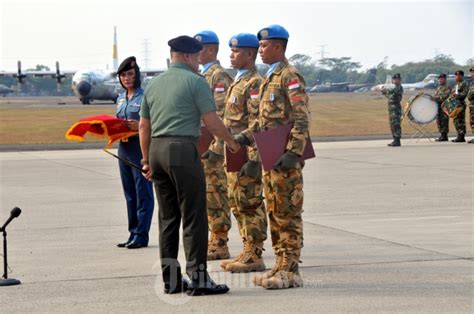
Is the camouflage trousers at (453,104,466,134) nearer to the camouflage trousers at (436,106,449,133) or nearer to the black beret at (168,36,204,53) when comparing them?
the camouflage trousers at (436,106,449,133)

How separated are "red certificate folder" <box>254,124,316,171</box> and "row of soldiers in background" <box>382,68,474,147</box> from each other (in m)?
19.3

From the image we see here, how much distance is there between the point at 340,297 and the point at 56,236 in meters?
4.68

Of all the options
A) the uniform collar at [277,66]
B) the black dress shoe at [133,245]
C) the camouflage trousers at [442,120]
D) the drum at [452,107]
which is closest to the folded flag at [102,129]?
the black dress shoe at [133,245]

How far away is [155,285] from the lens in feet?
27.4

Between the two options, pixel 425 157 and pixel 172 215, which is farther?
pixel 425 157

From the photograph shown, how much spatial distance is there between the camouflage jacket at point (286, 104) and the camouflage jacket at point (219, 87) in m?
1.28

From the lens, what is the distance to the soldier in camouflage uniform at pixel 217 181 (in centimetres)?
976

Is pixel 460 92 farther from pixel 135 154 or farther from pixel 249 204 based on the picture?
pixel 249 204

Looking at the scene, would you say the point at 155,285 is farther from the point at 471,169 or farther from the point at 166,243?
the point at 471,169

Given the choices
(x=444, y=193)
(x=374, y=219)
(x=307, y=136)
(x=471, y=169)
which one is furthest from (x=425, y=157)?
(x=307, y=136)

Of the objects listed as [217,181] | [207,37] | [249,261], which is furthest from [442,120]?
[249,261]

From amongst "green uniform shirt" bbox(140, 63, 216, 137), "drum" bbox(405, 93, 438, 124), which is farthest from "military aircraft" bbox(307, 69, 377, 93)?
"green uniform shirt" bbox(140, 63, 216, 137)

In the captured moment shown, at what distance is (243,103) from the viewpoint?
9.09 meters

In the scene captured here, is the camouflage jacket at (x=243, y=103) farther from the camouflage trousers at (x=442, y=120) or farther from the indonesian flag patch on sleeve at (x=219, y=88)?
the camouflage trousers at (x=442, y=120)
